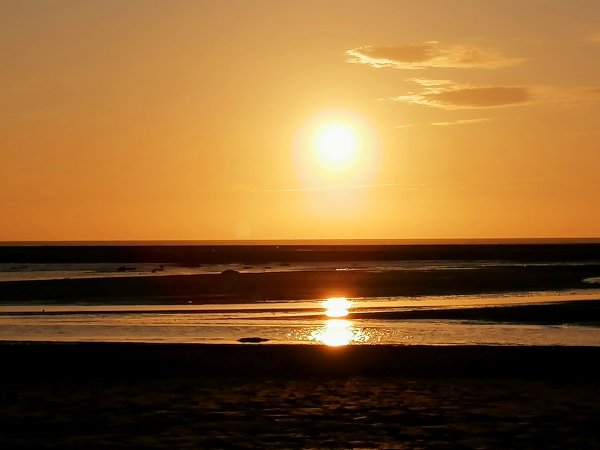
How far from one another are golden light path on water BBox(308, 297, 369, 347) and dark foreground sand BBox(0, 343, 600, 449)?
3.38m

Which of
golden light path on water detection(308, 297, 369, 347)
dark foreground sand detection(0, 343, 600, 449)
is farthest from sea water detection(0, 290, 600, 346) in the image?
dark foreground sand detection(0, 343, 600, 449)

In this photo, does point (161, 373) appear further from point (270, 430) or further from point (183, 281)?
point (183, 281)

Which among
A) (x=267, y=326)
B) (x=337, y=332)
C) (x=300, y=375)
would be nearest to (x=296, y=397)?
(x=300, y=375)

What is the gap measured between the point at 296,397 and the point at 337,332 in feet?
44.3

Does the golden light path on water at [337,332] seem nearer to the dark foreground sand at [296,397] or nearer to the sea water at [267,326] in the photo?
the sea water at [267,326]

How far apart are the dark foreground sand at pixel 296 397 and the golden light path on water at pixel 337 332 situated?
3.38 meters

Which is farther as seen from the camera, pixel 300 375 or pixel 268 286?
pixel 268 286

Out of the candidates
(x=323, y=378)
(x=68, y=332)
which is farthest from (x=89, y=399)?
(x=68, y=332)

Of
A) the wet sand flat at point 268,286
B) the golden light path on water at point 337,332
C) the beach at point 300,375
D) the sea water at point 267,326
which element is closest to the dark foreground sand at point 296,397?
the beach at point 300,375

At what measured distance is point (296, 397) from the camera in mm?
22172

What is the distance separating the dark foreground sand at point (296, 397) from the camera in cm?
1766

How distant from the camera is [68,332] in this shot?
35906mm

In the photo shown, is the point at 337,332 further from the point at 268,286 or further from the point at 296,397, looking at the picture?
the point at 268,286

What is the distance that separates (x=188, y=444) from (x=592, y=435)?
7700 mm
